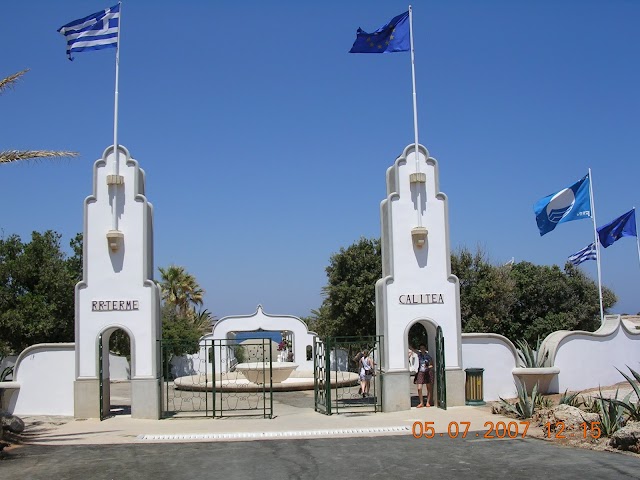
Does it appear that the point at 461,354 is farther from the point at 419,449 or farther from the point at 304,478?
the point at 304,478

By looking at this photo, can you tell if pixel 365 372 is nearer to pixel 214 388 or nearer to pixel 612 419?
pixel 214 388

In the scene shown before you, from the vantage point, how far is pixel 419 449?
505 inches

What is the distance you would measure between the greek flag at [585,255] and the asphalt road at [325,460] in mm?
14411

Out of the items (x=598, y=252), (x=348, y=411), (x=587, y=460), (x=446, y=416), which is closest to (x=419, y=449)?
(x=587, y=460)

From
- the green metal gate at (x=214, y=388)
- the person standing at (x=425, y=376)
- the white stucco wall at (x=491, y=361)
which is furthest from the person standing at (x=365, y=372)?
the white stucco wall at (x=491, y=361)

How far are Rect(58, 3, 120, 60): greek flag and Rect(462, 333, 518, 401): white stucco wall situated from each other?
12743 millimetres

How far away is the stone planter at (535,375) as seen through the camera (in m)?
19.7

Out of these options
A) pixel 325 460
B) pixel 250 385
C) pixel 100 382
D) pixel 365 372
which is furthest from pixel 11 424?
pixel 250 385

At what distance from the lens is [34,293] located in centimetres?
3083

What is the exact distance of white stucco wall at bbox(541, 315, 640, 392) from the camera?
21188 millimetres

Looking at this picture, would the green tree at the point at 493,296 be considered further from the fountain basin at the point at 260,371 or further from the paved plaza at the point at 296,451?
the paved plaza at the point at 296,451

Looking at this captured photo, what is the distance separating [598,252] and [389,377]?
11518mm

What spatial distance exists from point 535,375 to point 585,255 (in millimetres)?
8164
